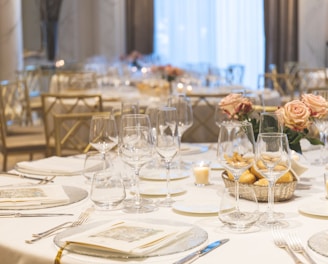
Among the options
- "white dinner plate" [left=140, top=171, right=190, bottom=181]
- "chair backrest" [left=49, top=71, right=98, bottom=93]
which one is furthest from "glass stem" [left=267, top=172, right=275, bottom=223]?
"chair backrest" [left=49, top=71, right=98, bottom=93]

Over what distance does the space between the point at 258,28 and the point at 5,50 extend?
13.9ft

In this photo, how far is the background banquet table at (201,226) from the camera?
Answer: 5.50 feet

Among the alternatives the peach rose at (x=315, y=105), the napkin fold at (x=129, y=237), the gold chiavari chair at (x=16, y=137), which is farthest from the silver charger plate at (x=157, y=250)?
the gold chiavari chair at (x=16, y=137)

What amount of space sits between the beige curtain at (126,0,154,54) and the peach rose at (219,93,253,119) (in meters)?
9.57

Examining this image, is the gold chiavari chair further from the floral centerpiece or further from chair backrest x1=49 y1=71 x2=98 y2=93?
the floral centerpiece

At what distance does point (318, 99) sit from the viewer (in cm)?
235

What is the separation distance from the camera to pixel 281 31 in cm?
1061

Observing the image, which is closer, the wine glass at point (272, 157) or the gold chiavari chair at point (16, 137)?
Result: the wine glass at point (272, 157)

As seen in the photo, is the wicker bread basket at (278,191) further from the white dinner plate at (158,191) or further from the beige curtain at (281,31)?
the beige curtain at (281,31)

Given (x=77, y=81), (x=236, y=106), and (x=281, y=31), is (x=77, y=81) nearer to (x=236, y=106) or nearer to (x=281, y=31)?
(x=236, y=106)

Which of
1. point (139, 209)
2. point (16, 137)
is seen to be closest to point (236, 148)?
point (139, 209)

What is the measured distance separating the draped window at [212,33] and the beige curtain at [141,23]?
0.11 meters

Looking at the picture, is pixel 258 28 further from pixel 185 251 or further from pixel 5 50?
pixel 185 251

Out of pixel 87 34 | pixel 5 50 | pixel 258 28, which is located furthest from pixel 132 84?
pixel 87 34
